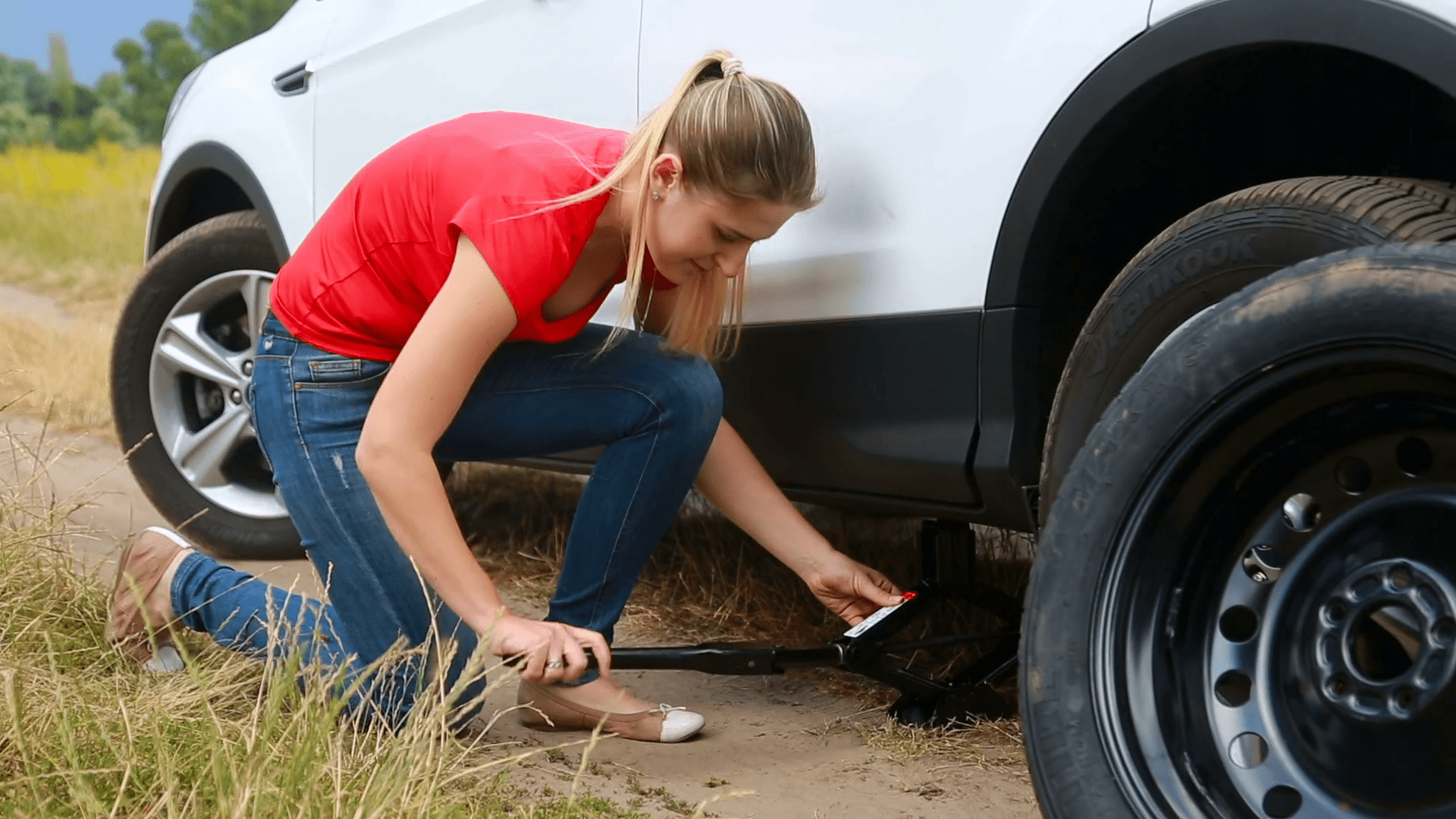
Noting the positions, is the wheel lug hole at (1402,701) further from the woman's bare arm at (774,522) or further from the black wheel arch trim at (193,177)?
the black wheel arch trim at (193,177)

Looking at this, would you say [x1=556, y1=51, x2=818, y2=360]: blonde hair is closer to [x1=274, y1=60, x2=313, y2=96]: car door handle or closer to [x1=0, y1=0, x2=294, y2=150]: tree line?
[x1=274, y1=60, x2=313, y2=96]: car door handle

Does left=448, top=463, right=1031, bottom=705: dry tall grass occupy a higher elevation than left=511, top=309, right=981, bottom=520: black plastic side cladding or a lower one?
lower

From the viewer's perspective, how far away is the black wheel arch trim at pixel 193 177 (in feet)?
10.5

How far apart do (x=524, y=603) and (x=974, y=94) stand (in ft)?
5.83

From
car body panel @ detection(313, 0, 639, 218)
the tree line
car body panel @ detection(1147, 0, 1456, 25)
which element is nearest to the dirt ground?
car body panel @ detection(313, 0, 639, 218)

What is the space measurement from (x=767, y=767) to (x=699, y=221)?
89cm

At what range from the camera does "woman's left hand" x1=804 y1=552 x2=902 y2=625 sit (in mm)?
2271

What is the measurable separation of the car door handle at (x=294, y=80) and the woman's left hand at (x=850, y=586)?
1793 mm

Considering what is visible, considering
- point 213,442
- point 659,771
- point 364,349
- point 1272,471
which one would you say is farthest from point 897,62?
point 213,442

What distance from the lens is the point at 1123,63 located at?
167 cm

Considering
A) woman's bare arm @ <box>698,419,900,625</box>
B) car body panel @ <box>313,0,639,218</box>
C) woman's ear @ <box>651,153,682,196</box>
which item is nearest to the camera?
woman's ear @ <box>651,153,682,196</box>

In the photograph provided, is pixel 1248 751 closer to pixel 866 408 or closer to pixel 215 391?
pixel 866 408

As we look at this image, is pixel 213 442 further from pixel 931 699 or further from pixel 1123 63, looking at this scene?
pixel 1123 63

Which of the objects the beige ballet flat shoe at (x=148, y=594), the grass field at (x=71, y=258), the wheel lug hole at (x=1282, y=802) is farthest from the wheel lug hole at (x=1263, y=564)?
the grass field at (x=71, y=258)
